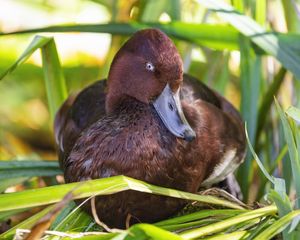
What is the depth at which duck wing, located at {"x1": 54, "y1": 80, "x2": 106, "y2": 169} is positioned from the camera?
2242mm

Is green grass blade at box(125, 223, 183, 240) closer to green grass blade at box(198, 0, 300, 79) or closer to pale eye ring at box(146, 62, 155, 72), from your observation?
pale eye ring at box(146, 62, 155, 72)

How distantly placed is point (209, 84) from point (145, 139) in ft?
2.90

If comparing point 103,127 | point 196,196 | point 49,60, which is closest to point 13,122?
point 49,60

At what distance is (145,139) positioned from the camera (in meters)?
1.95

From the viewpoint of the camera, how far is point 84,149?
1.99 meters

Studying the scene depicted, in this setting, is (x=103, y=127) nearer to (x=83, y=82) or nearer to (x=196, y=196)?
(x=196, y=196)

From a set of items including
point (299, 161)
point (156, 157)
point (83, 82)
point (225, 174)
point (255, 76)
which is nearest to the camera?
point (299, 161)

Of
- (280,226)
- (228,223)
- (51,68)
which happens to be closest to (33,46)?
(51,68)

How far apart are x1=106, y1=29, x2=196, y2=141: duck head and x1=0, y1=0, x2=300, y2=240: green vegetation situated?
0.71 feet

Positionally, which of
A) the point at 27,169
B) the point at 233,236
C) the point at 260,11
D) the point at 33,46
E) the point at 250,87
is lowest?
the point at 27,169

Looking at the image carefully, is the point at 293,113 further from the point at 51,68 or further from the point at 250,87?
the point at 51,68

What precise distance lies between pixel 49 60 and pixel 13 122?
0.88 metres

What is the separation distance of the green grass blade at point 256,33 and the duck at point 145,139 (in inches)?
12.3

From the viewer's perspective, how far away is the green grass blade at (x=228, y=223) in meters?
1.74
